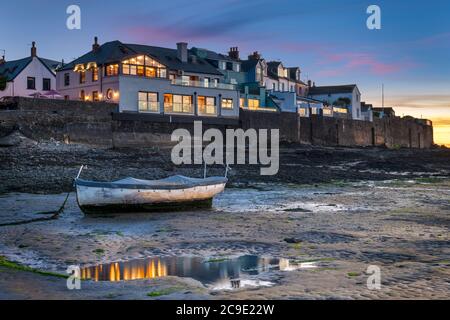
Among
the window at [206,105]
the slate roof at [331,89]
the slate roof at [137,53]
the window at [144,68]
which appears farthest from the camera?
the slate roof at [331,89]

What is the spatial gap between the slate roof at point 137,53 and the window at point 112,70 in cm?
50

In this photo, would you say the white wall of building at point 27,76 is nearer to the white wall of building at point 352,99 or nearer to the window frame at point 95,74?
the window frame at point 95,74

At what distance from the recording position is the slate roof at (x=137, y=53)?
5116cm

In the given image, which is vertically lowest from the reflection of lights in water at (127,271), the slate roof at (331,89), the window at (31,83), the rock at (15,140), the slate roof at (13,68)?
the reflection of lights in water at (127,271)

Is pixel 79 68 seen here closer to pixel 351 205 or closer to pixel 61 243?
pixel 351 205

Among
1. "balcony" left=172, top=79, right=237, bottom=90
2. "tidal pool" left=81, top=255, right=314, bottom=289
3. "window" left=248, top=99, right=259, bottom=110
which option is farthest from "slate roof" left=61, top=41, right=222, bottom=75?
"tidal pool" left=81, top=255, right=314, bottom=289

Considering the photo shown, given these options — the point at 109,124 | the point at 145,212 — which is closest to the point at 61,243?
the point at 145,212

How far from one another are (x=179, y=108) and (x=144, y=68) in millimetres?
5228

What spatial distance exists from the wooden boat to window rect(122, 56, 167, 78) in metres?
32.9

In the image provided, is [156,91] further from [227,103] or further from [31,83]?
[31,83]

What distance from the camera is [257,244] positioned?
1270cm

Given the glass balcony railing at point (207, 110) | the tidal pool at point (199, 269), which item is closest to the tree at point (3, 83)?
the glass balcony railing at point (207, 110)

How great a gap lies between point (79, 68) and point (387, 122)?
53.7 meters

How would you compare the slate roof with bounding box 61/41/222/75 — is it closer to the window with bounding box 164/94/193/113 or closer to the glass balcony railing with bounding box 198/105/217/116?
the window with bounding box 164/94/193/113
